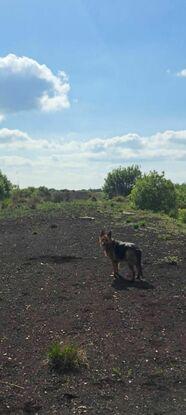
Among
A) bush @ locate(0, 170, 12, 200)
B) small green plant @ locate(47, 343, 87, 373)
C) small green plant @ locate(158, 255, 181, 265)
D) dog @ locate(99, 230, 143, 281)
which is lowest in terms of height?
small green plant @ locate(47, 343, 87, 373)

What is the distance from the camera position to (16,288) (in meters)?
13.1

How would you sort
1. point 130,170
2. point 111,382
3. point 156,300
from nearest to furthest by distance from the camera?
point 111,382 < point 156,300 < point 130,170

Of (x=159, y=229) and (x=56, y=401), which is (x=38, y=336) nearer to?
(x=56, y=401)

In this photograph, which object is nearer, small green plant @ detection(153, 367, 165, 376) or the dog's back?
small green plant @ detection(153, 367, 165, 376)

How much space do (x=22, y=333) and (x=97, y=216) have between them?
64.0 ft

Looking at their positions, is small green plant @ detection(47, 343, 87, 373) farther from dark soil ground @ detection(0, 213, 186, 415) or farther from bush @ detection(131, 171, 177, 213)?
bush @ detection(131, 171, 177, 213)

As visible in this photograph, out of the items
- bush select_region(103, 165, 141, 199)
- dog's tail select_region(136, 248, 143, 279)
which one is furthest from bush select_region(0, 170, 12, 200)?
dog's tail select_region(136, 248, 143, 279)

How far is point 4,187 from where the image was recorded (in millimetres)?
74000

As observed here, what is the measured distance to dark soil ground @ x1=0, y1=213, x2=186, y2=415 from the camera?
7.41 metres

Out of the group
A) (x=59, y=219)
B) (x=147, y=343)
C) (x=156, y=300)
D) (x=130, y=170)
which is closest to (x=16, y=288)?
(x=156, y=300)

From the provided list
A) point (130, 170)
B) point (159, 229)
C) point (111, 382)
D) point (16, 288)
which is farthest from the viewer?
point (130, 170)

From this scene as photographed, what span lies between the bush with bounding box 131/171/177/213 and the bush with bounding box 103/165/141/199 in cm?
3886

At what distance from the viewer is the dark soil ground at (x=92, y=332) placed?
292 inches

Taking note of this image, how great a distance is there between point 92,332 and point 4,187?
214 feet
